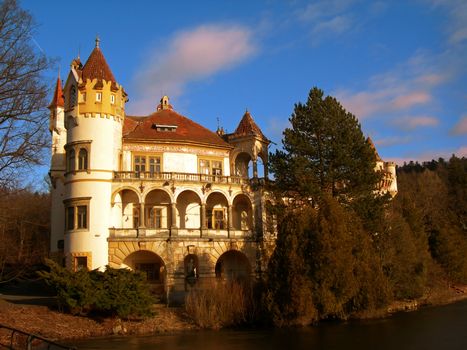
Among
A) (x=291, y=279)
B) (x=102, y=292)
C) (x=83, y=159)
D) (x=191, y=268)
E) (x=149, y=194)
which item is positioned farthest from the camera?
(x=149, y=194)

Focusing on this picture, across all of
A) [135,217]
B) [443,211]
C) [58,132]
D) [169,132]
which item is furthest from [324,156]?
[443,211]

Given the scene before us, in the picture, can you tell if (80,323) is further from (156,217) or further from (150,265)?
(156,217)

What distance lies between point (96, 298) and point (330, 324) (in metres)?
13.9

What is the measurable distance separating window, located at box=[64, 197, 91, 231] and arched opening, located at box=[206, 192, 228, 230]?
1031 centimetres

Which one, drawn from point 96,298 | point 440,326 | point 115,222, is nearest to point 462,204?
point 440,326

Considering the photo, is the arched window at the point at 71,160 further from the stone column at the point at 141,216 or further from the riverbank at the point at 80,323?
the riverbank at the point at 80,323

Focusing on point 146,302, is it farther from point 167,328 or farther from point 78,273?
point 78,273

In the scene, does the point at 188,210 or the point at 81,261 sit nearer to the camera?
the point at 81,261

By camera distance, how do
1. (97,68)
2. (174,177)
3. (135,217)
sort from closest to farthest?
1. (174,177)
2. (97,68)
3. (135,217)

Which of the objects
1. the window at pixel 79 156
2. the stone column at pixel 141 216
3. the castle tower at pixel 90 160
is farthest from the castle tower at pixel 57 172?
the stone column at pixel 141 216

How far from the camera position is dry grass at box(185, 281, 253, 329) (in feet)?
100

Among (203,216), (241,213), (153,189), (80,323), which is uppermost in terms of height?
(153,189)

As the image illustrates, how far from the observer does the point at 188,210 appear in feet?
137

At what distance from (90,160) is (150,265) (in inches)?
377
